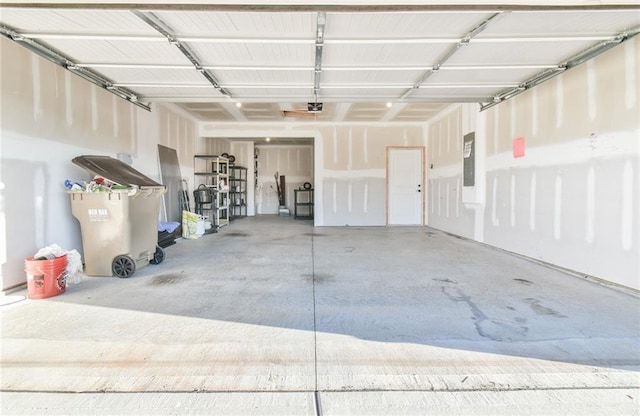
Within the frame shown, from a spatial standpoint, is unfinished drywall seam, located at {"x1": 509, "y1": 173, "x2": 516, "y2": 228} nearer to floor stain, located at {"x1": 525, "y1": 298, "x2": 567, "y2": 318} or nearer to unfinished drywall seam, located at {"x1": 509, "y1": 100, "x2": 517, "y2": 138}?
unfinished drywall seam, located at {"x1": 509, "y1": 100, "x2": 517, "y2": 138}

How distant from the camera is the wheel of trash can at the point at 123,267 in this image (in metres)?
3.52

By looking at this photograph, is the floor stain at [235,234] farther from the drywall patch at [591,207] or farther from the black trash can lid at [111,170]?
the drywall patch at [591,207]

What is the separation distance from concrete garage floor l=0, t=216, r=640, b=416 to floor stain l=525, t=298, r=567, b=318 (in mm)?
16

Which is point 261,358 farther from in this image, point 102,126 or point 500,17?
point 102,126

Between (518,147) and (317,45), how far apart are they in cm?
330

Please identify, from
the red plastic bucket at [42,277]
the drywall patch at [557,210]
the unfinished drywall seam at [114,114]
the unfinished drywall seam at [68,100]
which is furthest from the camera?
the unfinished drywall seam at [114,114]

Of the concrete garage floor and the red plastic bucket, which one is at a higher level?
the red plastic bucket

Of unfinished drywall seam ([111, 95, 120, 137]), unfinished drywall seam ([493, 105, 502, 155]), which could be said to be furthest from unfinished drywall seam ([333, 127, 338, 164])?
unfinished drywall seam ([111, 95, 120, 137])

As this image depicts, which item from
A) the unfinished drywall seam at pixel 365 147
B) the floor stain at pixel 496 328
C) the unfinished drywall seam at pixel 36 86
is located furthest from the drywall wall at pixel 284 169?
the floor stain at pixel 496 328

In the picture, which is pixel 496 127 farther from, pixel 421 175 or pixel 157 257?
pixel 157 257

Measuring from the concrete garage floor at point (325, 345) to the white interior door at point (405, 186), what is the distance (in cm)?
475

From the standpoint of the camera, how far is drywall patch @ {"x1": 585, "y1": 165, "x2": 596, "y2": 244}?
3377 millimetres

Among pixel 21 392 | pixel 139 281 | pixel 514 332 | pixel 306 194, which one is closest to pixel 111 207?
pixel 139 281

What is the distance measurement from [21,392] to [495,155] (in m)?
5.91
